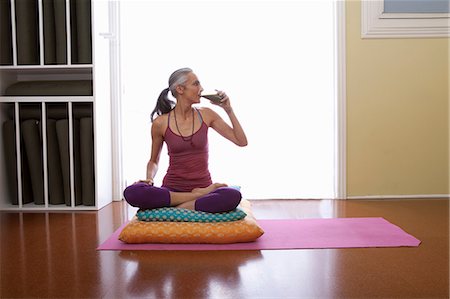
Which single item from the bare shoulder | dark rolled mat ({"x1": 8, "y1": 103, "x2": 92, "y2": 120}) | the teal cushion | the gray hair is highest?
the gray hair

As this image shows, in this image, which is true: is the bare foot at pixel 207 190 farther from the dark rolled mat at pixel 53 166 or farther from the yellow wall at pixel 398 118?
the yellow wall at pixel 398 118

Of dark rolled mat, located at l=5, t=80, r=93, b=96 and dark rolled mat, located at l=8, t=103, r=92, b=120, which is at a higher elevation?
dark rolled mat, located at l=5, t=80, r=93, b=96

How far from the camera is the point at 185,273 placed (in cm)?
204

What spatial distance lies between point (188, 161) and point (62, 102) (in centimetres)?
116

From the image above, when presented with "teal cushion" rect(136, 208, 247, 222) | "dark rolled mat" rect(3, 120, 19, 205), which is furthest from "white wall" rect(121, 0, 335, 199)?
"teal cushion" rect(136, 208, 247, 222)

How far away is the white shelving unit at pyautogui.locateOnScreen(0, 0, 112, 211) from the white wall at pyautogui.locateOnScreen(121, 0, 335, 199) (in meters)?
0.27

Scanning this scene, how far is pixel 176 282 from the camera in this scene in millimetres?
1928

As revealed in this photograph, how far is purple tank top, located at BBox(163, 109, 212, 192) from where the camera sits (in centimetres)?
295

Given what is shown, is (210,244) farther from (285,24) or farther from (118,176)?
(285,24)

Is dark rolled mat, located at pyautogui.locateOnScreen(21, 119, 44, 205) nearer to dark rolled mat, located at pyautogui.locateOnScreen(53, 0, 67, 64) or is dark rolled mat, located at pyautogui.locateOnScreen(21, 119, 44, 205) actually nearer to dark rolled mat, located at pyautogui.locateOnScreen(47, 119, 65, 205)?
dark rolled mat, located at pyautogui.locateOnScreen(47, 119, 65, 205)

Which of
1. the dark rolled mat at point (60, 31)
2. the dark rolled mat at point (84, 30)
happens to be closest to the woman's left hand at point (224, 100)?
the dark rolled mat at point (84, 30)

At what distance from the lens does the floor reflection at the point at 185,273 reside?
5.98 feet

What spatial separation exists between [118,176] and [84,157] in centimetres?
43

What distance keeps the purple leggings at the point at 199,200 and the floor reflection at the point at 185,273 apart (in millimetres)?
313
